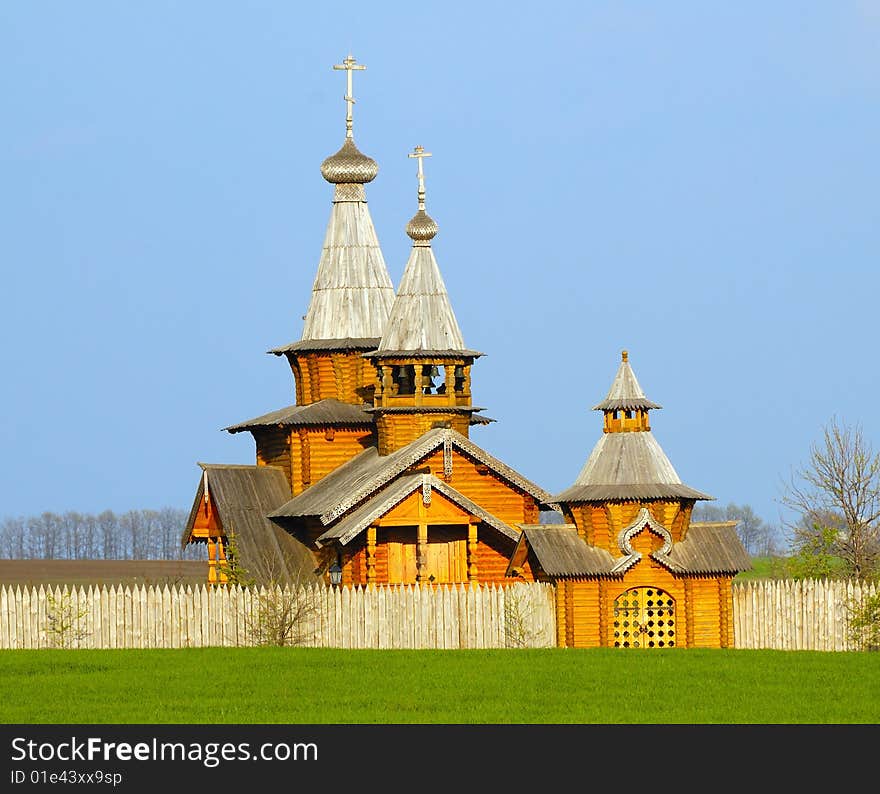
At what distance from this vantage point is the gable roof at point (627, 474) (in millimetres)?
38812

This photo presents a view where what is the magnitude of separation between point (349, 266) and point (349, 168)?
7.97ft

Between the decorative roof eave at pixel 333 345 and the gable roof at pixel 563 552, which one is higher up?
the decorative roof eave at pixel 333 345

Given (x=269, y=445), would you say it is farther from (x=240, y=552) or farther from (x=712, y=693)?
(x=712, y=693)

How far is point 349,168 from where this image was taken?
49.8 metres

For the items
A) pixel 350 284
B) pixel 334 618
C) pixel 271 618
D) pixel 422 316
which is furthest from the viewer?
pixel 350 284

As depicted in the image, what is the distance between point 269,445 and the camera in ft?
161

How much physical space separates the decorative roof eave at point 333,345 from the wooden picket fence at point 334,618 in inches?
383

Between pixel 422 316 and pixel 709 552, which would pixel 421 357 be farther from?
pixel 709 552

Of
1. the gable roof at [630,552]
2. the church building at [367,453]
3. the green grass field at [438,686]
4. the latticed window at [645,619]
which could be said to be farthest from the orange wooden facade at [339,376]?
the green grass field at [438,686]

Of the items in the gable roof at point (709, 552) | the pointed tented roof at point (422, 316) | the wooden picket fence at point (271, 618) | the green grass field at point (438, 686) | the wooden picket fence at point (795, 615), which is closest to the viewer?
the green grass field at point (438, 686)

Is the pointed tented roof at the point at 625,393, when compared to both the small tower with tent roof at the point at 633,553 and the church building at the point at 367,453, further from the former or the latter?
the church building at the point at 367,453

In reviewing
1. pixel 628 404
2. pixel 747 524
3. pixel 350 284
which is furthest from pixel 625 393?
pixel 747 524
